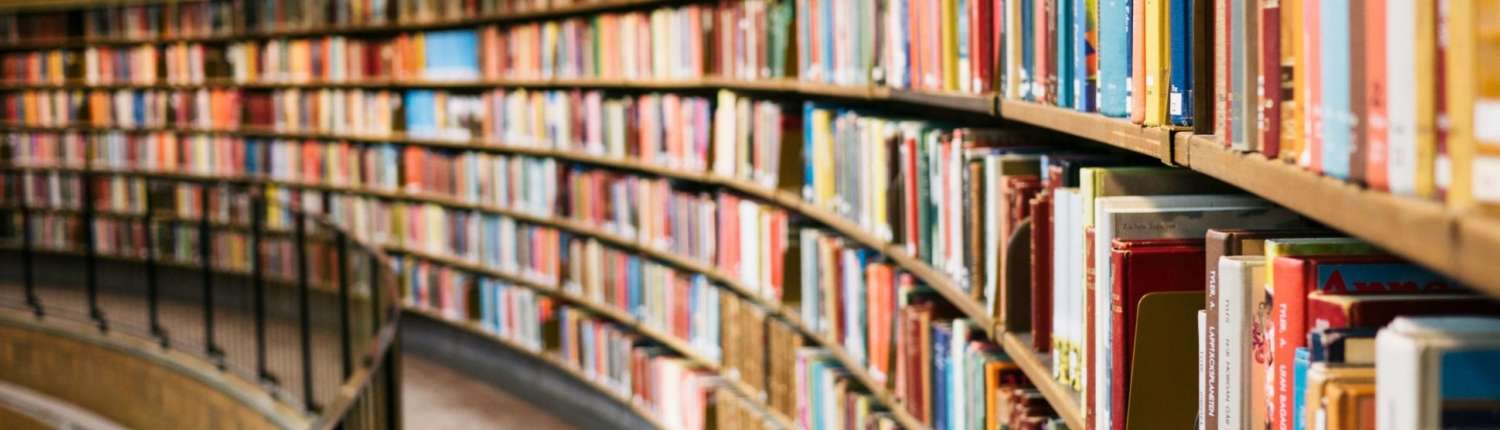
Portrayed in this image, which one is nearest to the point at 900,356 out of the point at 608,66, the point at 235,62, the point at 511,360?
the point at 608,66

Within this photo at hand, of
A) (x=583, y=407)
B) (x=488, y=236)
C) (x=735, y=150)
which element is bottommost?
(x=583, y=407)

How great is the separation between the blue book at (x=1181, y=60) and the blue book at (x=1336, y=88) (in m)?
0.39

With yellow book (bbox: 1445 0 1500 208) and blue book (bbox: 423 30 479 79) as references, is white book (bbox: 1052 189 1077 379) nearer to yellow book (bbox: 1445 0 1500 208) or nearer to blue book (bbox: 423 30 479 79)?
yellow book (bbox: 1445 0 1500 208)

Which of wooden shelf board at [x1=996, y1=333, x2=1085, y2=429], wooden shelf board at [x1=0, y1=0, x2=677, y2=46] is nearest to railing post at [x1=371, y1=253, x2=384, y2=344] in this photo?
wooden shelf board at [x1=0, y1=0, x2=677, y2=46]

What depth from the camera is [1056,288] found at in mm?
1964

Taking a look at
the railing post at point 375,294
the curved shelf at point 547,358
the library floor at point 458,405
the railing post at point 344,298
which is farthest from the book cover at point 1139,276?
the library floor at point 458,405

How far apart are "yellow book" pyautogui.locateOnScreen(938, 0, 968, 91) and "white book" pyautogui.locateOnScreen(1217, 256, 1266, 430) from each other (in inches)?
46.0

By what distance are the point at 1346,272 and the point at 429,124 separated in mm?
6166

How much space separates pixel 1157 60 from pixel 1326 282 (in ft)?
1.43

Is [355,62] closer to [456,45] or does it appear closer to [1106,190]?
[456,45]

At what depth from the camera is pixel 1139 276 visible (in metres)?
1.58

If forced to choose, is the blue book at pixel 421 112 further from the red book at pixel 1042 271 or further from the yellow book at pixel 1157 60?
the yellow book at pixel 1157 60

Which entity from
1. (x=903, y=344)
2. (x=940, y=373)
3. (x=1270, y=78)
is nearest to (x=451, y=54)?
(x=903, y=344)

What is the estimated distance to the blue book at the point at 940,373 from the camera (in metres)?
2.62
